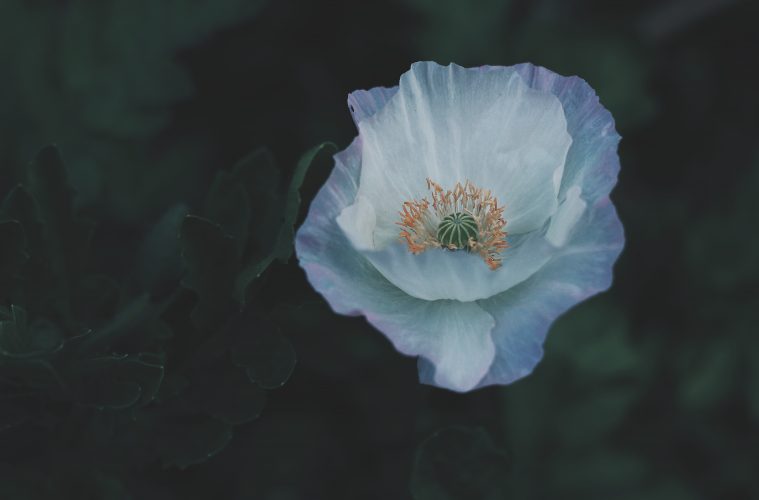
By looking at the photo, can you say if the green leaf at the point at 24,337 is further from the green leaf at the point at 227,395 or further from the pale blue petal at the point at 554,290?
the pale blue petal at the point at 554,290

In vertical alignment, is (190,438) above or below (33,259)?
below

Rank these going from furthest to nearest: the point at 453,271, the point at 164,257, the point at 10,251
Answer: the point at 164,257 < the point at 10,251 < the point at 453,271

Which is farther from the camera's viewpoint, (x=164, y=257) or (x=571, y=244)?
(x=164, y=257)

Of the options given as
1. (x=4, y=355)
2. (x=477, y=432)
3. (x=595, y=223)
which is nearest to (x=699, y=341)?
(x=477, y=432)

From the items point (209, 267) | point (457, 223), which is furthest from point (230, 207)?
point (457, 223)

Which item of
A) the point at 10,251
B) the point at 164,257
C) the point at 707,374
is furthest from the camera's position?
the point at 707,374

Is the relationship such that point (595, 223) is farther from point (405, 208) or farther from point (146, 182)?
point (146, 182)

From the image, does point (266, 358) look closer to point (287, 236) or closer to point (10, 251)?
point (287, 236)

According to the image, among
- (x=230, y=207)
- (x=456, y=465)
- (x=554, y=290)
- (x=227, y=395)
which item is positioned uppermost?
(x=230, y=207)

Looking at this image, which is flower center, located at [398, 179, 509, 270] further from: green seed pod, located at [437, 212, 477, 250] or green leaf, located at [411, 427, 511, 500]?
green leaf, located at [411, 427, 511, 500]
